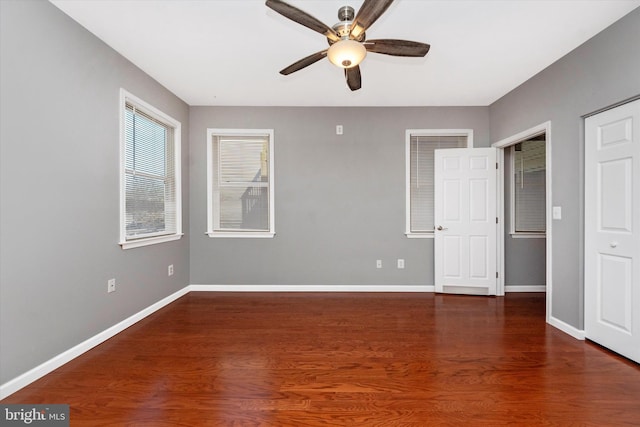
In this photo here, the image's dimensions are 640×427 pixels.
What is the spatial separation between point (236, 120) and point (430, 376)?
384 centimetres

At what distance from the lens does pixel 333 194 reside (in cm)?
430

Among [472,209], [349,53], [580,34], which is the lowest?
[472,209]

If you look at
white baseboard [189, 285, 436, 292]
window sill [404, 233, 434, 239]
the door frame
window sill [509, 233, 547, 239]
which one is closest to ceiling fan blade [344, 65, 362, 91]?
the door frame

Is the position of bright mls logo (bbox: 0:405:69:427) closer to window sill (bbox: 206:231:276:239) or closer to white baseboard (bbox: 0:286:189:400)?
white baseboard (bbox: 0:286:189:400)

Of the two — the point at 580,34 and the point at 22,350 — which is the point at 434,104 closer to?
the point at 580,34

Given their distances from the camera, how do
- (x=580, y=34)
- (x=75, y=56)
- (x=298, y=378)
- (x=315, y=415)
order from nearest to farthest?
(x=315, y=415) < (x=298, y=378) < (x=75, y=56) < (x=580, y=34)

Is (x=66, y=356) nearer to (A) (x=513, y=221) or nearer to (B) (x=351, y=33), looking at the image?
(B) (x=351, y=33)

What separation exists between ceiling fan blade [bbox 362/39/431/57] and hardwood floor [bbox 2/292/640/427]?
231 centimetres

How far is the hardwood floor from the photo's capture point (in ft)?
5.69

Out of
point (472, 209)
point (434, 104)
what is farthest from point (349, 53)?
point (472, 209)

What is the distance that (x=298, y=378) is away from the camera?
210 cm

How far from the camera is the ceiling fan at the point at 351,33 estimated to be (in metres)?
1.76

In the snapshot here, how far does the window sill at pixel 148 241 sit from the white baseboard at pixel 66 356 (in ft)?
2.39

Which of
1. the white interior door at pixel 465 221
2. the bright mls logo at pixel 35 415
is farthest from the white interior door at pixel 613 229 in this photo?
the bright mls logo at pixel 35 415
